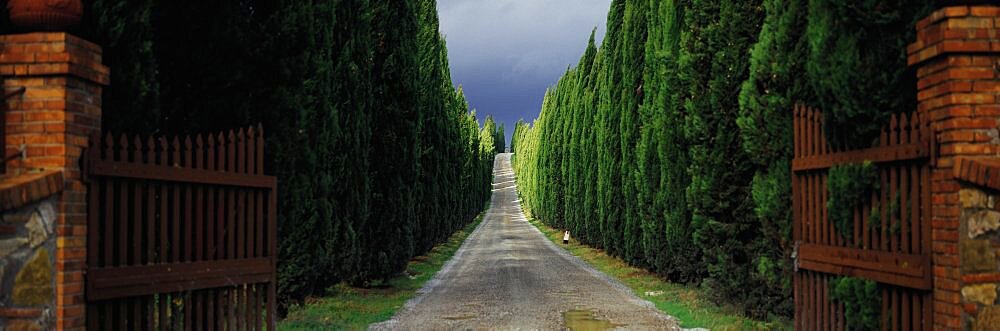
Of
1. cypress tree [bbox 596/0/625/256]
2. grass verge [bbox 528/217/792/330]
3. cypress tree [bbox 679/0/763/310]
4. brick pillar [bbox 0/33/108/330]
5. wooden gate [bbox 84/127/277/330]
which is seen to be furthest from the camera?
cypress tree [bbox 596/0/625/256]

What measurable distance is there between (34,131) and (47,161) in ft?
0.59

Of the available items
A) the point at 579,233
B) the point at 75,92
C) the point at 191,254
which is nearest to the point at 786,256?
the point at 191,254

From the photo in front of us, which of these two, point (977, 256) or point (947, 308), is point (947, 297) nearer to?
point (947, 308)

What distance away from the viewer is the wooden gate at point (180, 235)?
462 centimetres

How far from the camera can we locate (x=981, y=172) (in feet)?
14.0

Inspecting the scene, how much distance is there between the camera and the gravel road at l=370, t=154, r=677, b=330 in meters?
10.3

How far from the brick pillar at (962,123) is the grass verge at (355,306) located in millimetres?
7051

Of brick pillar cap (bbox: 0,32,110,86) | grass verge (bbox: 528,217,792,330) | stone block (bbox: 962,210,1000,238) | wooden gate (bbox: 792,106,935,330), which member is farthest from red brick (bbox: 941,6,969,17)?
grass verge (bbox: 528,217,792,330)

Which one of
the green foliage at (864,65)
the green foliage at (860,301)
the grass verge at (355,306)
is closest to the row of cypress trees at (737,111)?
the green foliage at (864,65)

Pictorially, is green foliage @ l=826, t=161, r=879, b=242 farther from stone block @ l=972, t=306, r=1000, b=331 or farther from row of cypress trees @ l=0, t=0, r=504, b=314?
row of cypress trees @ l=0, t=0, r=504, b=314

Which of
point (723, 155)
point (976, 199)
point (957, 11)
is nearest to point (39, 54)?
point (957, 11)

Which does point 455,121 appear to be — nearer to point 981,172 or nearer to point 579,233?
point 579,233

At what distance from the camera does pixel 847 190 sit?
552cm

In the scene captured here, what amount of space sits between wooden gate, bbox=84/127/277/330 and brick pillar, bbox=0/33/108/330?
12cm
